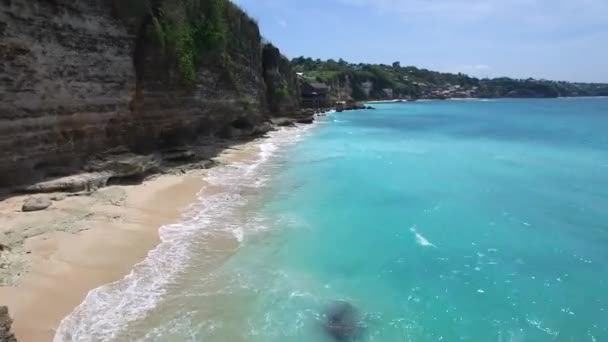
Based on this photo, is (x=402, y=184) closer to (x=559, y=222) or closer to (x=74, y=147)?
(x=559, y=222)

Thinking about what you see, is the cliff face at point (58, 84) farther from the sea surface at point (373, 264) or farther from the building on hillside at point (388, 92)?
the building on hillside at point (388, 92)

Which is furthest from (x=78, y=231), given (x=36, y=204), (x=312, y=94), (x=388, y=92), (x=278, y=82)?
(x=388, y=92)

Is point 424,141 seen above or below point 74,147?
below

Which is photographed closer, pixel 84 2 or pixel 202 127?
pixel 84 2

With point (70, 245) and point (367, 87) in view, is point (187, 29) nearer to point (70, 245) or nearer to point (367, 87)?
point (70, 245)

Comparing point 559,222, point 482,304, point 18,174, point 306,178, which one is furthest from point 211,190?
point 559,222

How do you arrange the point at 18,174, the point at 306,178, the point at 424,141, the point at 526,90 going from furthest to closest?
the point at 526,90
the point at 424,141
the point at 306,178
the point at 18,174

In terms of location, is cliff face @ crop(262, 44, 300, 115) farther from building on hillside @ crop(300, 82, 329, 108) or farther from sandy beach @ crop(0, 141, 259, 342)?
sandy beach @ crop(0, 141, 259, 342)
